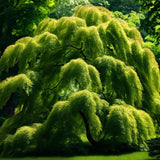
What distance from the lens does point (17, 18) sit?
17.7 metres

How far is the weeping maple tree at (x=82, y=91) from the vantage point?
8453mm

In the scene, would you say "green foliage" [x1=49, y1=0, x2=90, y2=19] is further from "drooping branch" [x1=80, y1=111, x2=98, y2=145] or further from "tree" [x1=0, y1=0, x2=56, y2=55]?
"drooping branch" [x1=80, y1=111, x2=98, y2=145]

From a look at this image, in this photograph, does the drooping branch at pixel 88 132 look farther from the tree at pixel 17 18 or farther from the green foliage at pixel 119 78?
the tree at pixel 17 18

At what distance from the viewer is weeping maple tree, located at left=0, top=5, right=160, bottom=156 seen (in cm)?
845

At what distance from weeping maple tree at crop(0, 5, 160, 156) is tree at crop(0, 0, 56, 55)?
605cm

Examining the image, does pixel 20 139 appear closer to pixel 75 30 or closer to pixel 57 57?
pixel 57 57

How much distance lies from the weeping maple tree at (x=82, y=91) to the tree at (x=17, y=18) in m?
6.05

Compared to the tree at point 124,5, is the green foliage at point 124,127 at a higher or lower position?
lower

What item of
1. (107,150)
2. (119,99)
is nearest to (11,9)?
(119,99)

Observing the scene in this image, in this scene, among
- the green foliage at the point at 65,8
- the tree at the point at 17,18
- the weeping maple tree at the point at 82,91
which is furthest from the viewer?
the green foliage at the point at 65,8

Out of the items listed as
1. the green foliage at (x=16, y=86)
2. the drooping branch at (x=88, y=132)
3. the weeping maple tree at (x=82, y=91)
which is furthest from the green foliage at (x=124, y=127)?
the green foliage at (x=16, y=86)

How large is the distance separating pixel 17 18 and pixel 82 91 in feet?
34.2

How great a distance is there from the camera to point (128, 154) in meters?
8.73

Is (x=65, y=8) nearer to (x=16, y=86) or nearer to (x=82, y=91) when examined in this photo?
(x=16, y=86)
